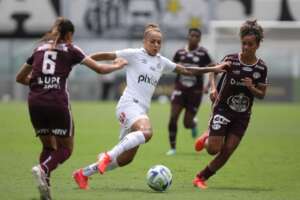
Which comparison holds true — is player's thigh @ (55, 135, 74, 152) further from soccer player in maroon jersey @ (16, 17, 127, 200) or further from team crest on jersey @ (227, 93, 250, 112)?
team crest on jersey @ (227, 93, 250, 112)

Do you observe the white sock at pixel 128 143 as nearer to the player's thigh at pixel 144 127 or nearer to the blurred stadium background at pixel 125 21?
the player's thigh at pixel 144 127

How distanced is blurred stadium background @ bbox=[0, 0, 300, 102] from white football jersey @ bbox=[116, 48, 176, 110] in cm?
3456

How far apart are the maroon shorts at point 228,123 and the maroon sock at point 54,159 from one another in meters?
2.46

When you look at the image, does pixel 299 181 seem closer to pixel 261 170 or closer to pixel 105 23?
pixel 261 170

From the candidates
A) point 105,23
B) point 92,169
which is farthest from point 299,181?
point 105,23

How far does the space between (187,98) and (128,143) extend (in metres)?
7.61

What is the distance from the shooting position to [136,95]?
38.8 feet

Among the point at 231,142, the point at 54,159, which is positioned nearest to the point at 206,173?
the point at 231,142

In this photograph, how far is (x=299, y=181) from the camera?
13.3 m

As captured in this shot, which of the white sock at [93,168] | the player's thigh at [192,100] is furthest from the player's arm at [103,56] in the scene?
the player's thigh at [192,100]

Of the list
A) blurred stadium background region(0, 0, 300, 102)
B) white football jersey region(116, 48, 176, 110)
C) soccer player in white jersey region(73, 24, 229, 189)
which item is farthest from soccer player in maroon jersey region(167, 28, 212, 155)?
blurred stadium background region(0, 0, 300, 102)

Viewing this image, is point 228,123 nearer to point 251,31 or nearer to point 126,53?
point 251,31

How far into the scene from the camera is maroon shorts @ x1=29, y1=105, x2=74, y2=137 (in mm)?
10516

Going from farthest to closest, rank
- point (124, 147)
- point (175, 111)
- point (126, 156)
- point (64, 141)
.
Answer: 1. point (175, 111)
2. point (126, 156)
3. point (124, 147)
4. point (64, 141)
